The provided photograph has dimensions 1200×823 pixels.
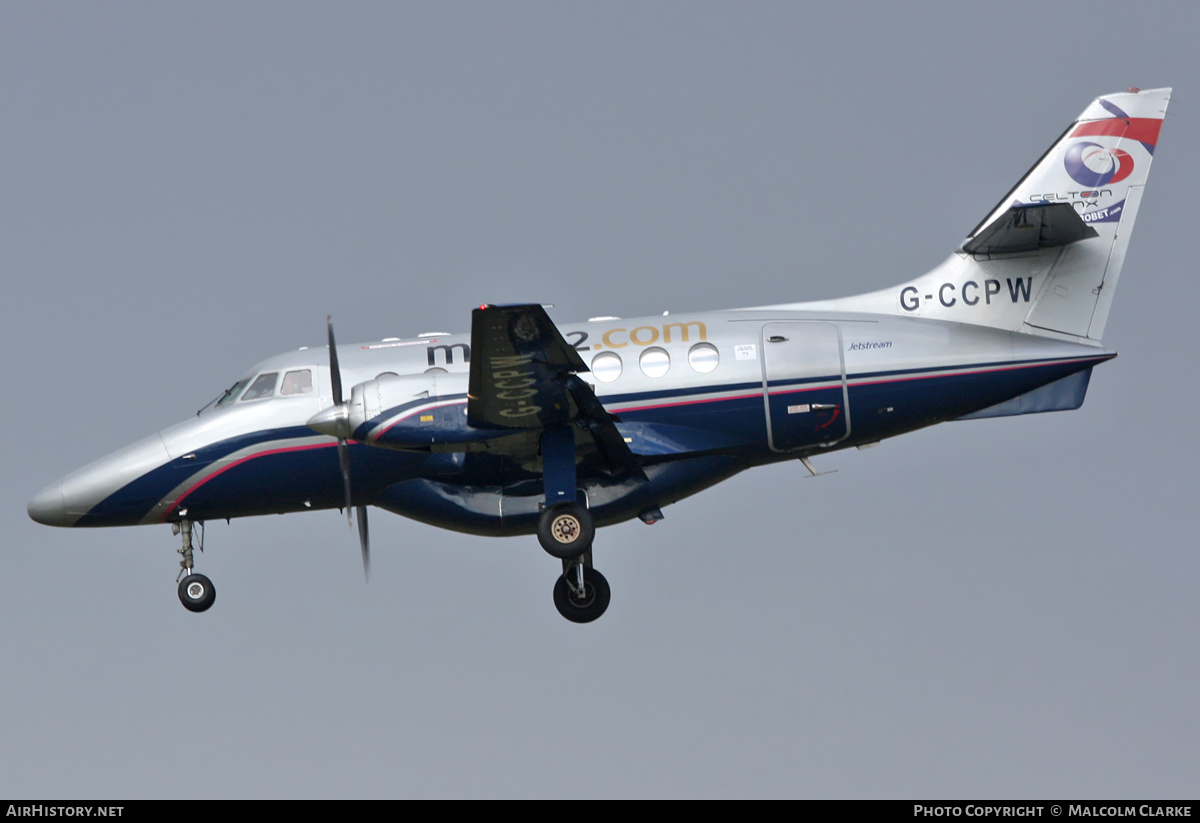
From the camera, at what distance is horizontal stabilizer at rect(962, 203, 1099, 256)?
21094 mm

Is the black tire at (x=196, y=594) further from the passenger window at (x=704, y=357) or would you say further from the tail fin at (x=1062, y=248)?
the tail fin at (x=1062, y=248)

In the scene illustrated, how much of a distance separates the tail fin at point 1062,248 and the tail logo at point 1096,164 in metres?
0.02

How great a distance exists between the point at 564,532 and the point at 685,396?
276 cm

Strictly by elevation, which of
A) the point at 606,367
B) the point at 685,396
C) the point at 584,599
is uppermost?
the point at 606,367

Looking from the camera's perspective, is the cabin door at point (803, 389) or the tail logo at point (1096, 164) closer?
the cabin door at point (803, 389)

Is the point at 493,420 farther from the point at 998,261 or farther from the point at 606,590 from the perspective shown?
the point at 998,261

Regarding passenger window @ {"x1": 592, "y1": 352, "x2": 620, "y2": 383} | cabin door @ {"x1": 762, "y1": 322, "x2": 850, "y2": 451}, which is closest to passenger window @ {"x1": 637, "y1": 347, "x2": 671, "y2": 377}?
passenger window @ {"x1": 592, "y1": 352, "x2": 620, "y2": 383}

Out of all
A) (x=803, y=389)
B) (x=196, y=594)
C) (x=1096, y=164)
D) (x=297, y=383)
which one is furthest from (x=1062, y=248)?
(x=196, y=594)

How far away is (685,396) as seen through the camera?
2178 centimetres

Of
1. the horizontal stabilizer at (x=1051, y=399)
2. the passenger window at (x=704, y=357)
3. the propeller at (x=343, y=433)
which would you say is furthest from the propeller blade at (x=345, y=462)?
the horizontal stabilizer at (x=1051, y=399)

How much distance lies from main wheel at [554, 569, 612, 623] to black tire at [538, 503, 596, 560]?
237 cm

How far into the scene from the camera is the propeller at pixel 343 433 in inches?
798

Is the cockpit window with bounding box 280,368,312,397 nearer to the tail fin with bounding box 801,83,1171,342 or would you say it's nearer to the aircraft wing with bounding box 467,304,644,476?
the aircraft wing with bounding box 467,304,644,476

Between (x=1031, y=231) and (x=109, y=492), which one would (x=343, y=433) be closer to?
(x=109, y=492)
